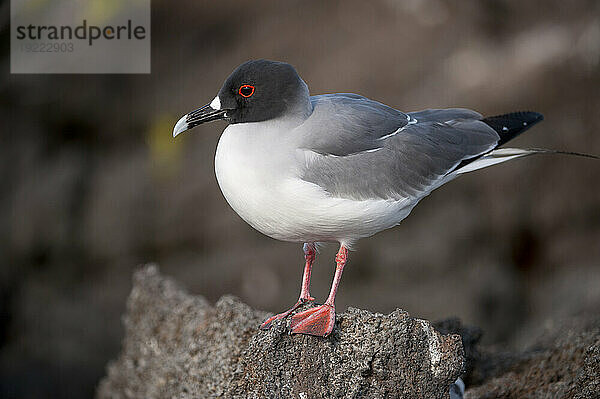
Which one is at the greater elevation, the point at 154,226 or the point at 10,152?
the point at 10,152

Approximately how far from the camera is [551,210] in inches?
314

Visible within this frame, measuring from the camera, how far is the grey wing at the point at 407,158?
3881 mm

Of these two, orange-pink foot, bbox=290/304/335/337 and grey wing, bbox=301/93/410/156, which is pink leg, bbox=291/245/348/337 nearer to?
orange-pink foot, bbox=290/304/335/337

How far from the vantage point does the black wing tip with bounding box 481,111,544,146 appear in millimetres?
4742

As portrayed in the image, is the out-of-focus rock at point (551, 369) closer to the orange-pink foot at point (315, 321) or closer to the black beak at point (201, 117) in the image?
the orange-pink foot at point (315, 321)

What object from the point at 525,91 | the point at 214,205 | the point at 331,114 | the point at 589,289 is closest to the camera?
the point at 331,114

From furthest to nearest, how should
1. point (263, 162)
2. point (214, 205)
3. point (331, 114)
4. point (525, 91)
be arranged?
point (214, 205) → point (525, 91) → point (331, 114) → point (263, 162)

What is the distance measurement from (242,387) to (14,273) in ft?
17.5

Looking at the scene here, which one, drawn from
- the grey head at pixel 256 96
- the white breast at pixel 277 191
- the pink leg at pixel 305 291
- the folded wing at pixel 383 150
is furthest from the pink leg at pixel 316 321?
the grey head at pixel 256 96

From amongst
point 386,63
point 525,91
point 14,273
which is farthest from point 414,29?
point 14,273

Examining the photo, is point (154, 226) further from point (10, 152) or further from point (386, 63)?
point (386, 63)

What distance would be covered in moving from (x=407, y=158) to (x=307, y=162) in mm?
738

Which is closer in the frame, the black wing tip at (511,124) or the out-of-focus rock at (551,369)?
the out-of-focus rock at (551,369)

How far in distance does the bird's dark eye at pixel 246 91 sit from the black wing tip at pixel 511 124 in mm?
1786
